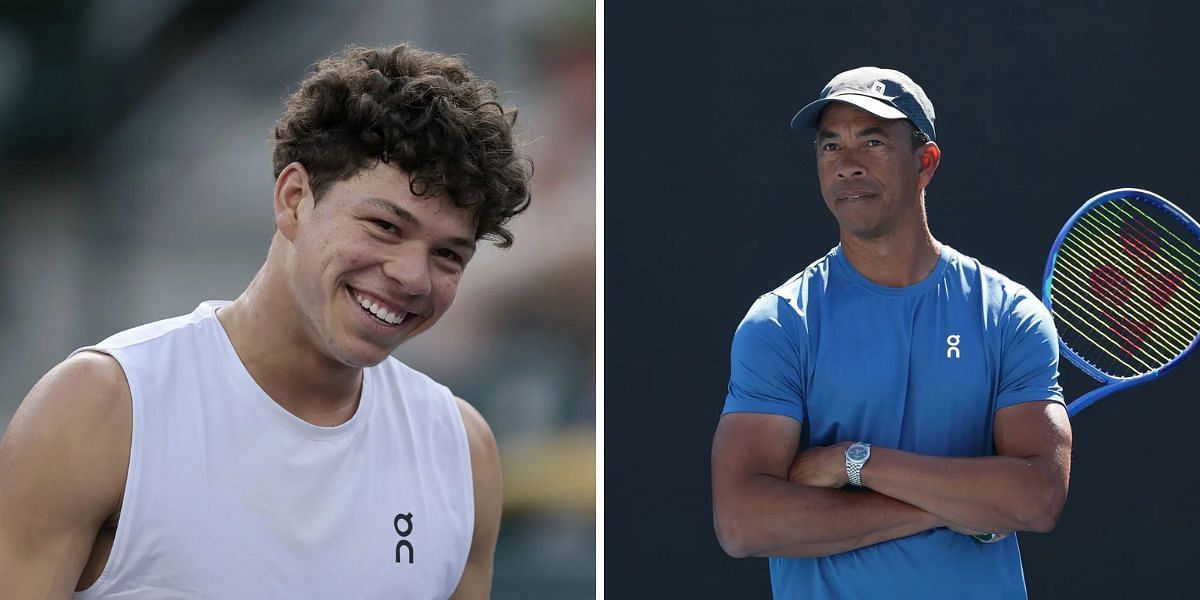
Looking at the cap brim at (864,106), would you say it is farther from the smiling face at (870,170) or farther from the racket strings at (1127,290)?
the racket strings at (1127,290)

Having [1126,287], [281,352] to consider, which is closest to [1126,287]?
[1126,287]

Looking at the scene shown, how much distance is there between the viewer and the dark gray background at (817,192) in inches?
119

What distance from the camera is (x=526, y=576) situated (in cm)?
349

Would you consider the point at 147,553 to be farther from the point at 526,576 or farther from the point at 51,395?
the point at 526,576

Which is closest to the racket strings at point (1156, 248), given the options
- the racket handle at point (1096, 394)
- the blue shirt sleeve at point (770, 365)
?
the racket handle at point (1096, 394)

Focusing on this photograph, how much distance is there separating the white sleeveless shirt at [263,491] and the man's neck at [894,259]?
0.76 metres

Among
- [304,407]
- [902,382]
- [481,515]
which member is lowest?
A: [481,515]

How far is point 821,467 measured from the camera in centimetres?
189

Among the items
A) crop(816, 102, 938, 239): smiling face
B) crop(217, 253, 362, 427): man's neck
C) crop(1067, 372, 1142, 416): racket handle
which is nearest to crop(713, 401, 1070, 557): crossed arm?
crop(1067, 372, 1142, 416): racket handle

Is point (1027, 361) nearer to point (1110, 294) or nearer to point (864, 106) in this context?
point (864, 106)

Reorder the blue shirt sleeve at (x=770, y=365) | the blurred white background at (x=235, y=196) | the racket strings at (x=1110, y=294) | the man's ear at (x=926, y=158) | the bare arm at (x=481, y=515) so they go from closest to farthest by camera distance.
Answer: the bare arm at (x=481, y=515) < the blue shirt sleeve at (x=770, y=365) < the man's ear at (x=926, y=158) < the racket strings at (x=1110, y=294) < the blurred white background at (x=235, y=196)

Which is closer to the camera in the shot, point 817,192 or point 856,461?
point 856,461

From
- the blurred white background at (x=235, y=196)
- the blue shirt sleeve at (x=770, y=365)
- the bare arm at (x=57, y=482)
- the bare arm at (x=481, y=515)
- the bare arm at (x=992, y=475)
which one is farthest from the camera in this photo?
the blurred white background at (x=235, y=196)

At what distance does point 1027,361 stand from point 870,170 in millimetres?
378
